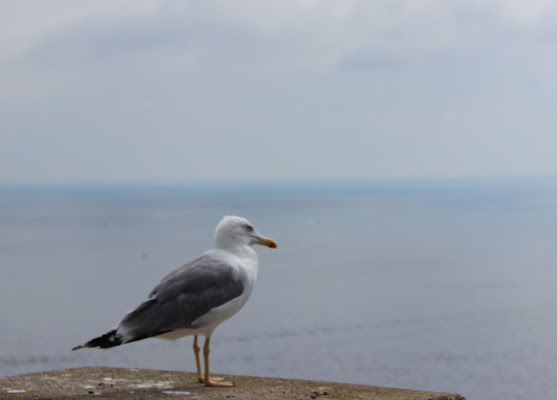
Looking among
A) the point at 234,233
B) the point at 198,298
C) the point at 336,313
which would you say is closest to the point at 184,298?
the point at 198,298

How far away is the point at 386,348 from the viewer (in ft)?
147

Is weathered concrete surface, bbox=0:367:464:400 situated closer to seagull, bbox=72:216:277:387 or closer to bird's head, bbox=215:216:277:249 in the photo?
seagull, bbox=72:216:277:387

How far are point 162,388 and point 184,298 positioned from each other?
857mm

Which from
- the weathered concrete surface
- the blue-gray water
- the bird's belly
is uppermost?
the bird's belly

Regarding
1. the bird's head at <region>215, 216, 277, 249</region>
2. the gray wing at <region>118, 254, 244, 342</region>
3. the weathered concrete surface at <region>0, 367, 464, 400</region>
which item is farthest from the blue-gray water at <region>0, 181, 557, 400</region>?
the gray wing at <region>118, 254, 244, 342</region>

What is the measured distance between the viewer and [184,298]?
24.9 feet

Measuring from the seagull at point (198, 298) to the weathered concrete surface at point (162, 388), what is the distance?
32cm

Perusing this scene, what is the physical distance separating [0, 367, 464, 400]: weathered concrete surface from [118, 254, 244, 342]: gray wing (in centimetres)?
56

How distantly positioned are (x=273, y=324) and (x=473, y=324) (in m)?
13.5

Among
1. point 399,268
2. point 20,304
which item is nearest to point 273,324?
point 20,304

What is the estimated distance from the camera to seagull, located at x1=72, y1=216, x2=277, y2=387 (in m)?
7.47

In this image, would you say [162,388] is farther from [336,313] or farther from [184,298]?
[336,313]

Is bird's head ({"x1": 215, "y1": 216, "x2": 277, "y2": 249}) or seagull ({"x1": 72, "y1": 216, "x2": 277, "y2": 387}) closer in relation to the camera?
seagull ({"x1": 72, "y1": 216, "x2": 277, "y2": 387})

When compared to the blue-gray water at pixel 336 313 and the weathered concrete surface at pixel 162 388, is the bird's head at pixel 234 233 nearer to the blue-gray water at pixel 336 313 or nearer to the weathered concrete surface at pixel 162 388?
the weathered concrete surface at pixel 162 388
